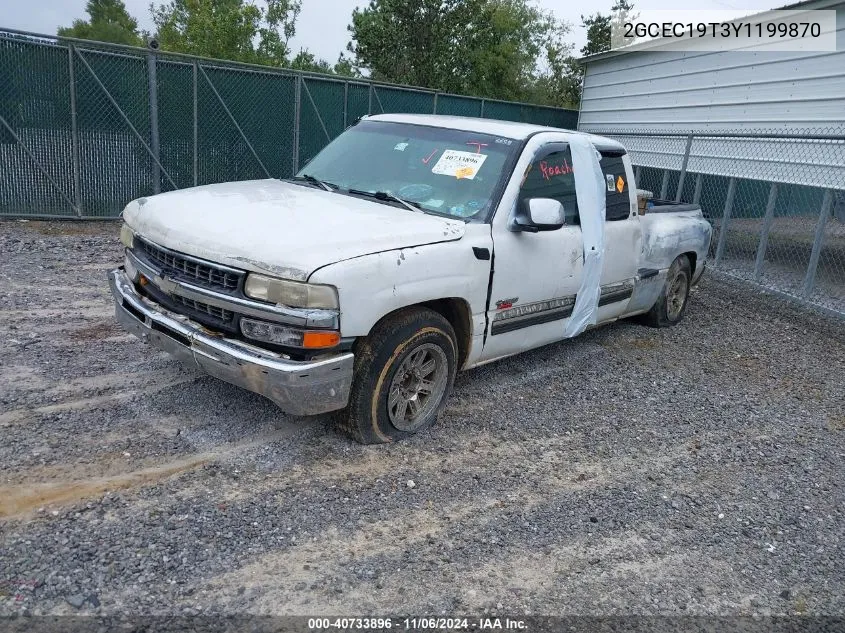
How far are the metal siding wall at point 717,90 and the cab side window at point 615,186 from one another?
625cm

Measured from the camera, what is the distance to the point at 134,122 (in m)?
10.1

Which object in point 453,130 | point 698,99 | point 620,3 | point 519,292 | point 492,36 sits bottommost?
point 519,292

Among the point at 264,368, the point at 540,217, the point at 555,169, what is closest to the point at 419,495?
the point at 264,368

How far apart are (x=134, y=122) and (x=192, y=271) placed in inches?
296

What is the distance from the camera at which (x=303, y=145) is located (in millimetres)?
12172

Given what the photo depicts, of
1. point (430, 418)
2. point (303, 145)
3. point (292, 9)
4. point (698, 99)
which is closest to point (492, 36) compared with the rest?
point (292, 9)

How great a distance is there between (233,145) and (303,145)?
1.34 m

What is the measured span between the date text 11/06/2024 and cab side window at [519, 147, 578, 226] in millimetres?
2680

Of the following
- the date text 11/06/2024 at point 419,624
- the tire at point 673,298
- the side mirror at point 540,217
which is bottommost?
the date text 11/06/2024 at point 419,624

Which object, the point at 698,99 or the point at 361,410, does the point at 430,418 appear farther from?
the point at 698,99

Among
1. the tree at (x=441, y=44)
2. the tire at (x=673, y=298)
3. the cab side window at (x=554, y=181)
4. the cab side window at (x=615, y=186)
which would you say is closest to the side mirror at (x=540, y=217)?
the cab side window at (x=554, y=181)

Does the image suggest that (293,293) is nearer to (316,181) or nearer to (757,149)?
(316,181)

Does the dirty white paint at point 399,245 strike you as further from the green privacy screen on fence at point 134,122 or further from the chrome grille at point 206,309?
the green privacy screen on fence at point 134,122

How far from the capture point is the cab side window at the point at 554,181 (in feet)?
15.3
